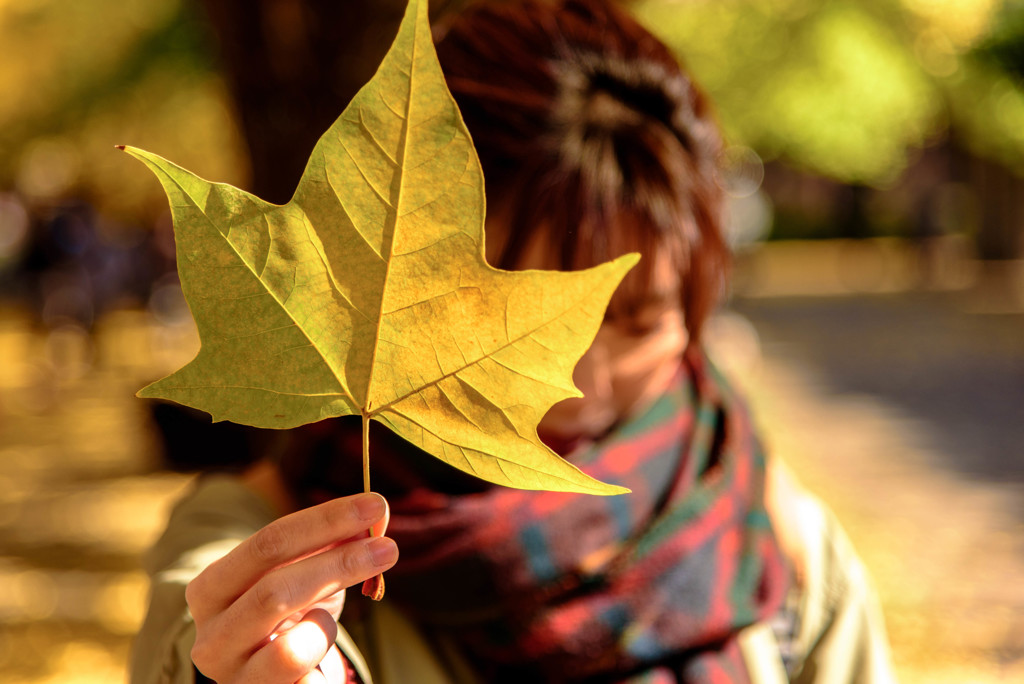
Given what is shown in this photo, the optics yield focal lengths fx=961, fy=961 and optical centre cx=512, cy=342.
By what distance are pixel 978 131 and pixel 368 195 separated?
10266 millimetres

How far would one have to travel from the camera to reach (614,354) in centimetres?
130

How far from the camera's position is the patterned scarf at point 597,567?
1.26 meters

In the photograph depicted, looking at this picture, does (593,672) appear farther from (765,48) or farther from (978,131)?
(978,131)

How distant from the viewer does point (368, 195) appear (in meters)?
0.74

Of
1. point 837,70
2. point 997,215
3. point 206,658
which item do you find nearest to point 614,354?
point 206,658

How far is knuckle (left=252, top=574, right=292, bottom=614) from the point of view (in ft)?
2.49

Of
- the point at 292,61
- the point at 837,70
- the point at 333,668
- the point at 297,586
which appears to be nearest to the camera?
the point at 297,586

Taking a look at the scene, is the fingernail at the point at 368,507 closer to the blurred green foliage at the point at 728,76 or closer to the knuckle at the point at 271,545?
the knuckle at the point at 271,545

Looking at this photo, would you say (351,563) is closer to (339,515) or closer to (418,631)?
(339,515)

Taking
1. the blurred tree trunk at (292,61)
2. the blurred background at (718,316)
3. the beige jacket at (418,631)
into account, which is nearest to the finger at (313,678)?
the beige jacket at (418,631)

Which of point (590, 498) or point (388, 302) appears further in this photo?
point (590, 498)

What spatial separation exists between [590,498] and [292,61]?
339cm

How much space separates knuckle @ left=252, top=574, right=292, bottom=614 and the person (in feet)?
1.31

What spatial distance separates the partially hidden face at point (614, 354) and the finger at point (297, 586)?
528 mm
